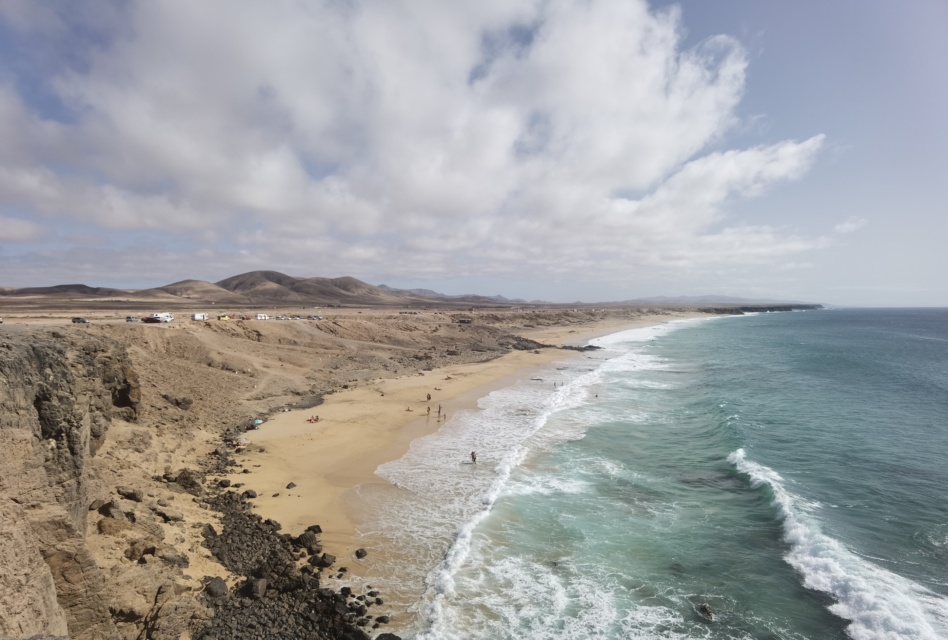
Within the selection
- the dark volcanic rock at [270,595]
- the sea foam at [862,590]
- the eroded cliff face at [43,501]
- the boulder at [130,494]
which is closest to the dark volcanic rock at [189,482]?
the dark volcanic rock at [270,595]

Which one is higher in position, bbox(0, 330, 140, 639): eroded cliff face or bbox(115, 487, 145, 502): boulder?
bbox(0, 330, 140, 639): eroded cliff face

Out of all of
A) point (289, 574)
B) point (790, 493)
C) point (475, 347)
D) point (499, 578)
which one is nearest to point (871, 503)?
point (790, 493)

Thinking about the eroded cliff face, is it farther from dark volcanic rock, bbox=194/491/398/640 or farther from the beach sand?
the beach sand

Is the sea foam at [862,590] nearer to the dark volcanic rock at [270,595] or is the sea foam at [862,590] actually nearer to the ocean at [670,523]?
the ocean at [670,523]

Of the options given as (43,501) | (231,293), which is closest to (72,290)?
(231,293)

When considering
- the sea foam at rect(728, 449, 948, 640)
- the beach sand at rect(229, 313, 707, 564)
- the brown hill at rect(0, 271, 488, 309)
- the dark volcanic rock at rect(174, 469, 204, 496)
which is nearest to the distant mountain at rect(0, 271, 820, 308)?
the brown hill at rect(0, 271, 488, 309)

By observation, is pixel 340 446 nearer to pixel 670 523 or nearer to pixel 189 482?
pixel 189 482
